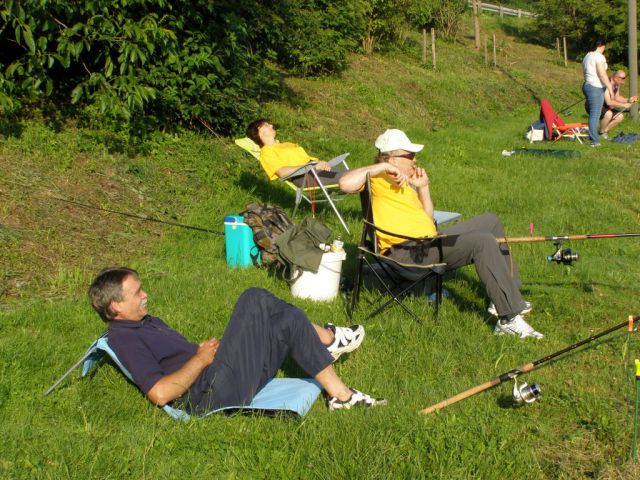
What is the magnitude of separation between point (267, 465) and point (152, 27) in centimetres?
547

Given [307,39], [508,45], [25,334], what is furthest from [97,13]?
[508,45]

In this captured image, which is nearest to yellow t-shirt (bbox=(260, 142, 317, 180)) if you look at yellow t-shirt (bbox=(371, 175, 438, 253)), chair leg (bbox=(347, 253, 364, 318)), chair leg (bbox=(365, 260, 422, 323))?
yellow t-shirt (bbox=(371, 175, 438, 253))

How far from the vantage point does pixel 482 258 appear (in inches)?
190

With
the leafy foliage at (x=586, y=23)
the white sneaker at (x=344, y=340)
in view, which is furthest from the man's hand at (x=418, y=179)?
the leafy foliage at (x=586, y=23)

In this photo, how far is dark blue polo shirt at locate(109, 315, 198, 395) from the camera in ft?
11.7

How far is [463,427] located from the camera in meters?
3.47

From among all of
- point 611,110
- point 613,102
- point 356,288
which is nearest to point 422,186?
point 356,288

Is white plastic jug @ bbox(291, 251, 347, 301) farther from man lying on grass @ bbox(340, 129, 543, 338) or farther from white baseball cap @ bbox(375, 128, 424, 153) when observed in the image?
white baseball cap @ bbox(375, 128, 424, 153)

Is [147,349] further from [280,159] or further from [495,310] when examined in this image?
[280,159]

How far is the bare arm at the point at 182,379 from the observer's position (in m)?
3.53

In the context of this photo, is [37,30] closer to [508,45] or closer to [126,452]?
[126,452]

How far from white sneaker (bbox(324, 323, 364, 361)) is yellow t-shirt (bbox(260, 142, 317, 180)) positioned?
3444mm

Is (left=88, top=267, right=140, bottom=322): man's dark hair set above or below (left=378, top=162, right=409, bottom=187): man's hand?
above

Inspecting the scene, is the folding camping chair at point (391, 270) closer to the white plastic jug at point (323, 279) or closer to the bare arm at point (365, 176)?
the bare arm at point (365, 176)
